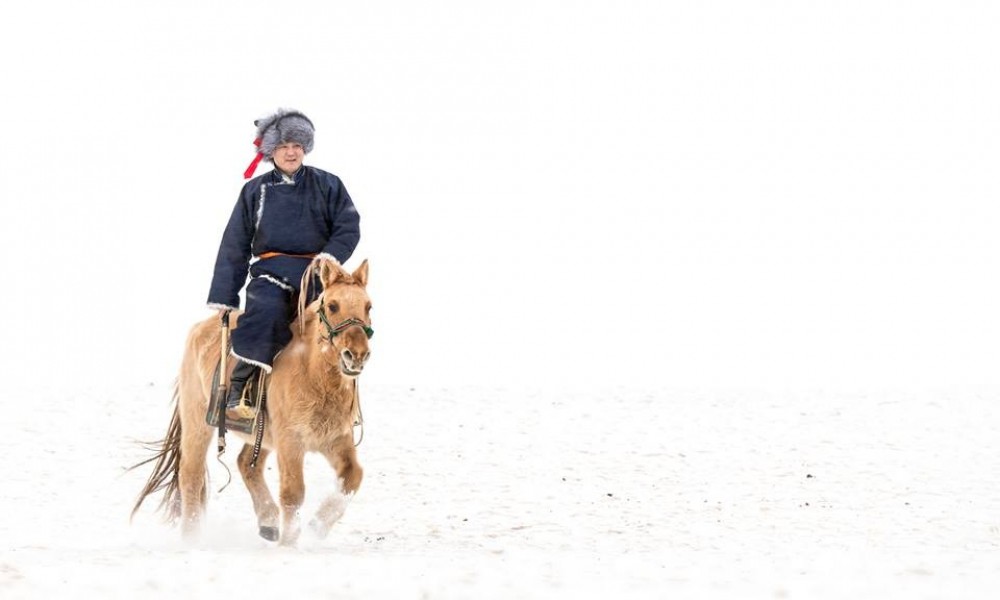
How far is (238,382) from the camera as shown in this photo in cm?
787

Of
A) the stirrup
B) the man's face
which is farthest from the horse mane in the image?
the man's face

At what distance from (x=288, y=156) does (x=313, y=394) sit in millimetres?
1864

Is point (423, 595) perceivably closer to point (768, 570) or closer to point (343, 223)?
point (768, 570)

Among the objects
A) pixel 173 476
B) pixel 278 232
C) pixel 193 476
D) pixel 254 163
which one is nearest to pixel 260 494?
pixel 193 476

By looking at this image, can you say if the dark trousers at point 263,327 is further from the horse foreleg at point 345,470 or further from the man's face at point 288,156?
the man's face at point 288,156

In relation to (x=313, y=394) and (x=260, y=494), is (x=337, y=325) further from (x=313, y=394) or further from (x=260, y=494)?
(x=260, y=494)

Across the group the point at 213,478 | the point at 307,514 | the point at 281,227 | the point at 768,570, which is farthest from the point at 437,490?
the point at 768,570

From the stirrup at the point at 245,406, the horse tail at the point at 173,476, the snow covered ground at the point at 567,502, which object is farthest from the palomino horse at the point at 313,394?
the horse tail at the point at 173,476

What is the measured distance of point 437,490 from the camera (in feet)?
37.1

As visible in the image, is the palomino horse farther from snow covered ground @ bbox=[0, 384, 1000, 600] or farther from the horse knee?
snow covered ground @ bbox=[0, 384, 1000, 600]

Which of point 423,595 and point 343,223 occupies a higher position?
point 343,223

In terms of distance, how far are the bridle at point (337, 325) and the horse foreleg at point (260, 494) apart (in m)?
1.70

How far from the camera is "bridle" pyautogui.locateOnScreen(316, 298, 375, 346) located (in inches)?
272

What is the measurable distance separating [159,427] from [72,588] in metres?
8.43
